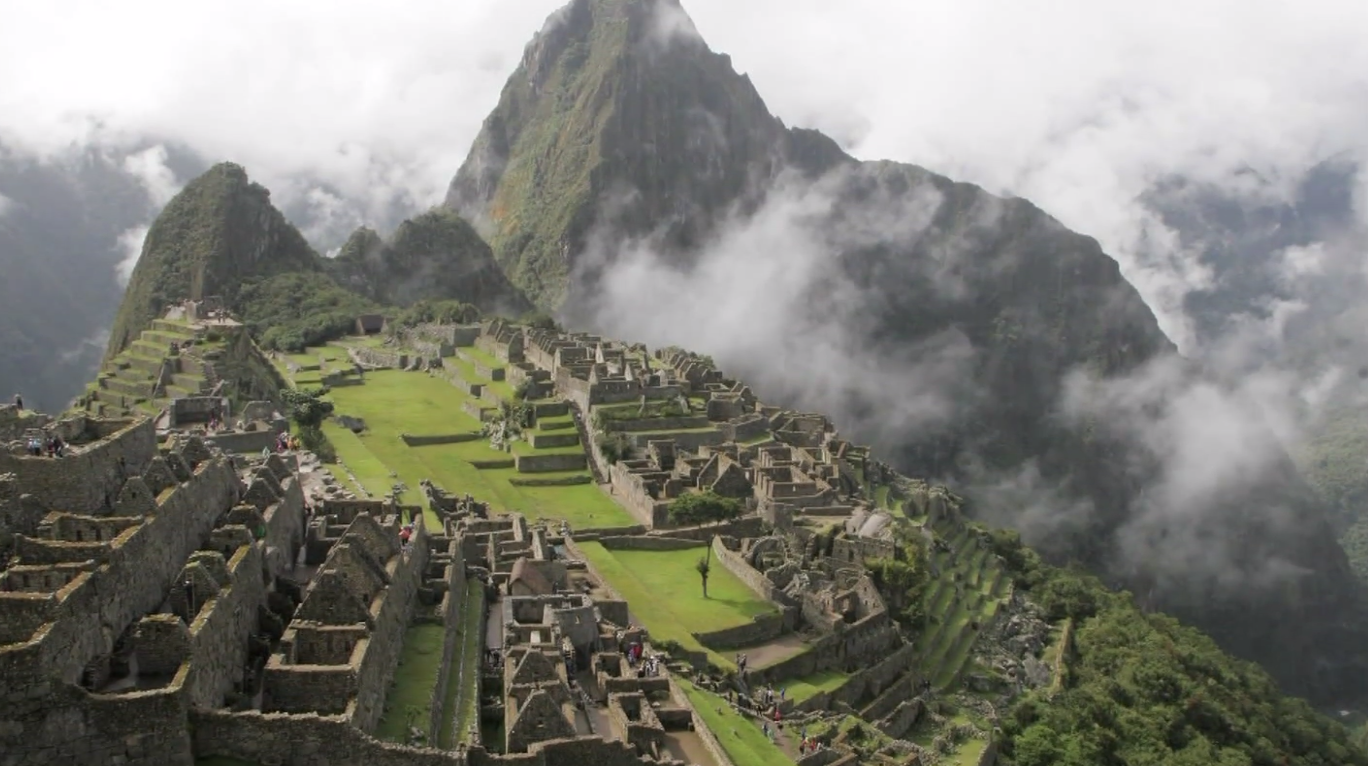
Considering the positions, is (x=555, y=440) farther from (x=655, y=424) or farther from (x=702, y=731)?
(x=702, y=731)

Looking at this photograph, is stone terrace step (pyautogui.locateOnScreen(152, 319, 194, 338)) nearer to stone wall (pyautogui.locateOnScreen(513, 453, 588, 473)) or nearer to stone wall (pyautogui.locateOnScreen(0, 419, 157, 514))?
stone wall (pyautogui.locateOnScreen(513, 453, 588, 473))

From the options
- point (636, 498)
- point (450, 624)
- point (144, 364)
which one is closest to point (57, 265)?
point (144, 364)

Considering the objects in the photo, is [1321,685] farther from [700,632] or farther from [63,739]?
[63,739]

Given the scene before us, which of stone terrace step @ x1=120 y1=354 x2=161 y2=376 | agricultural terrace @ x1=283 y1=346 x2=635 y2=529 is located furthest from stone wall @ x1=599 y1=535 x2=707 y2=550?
stone terrace step @ x1=120 y1=354 x2=161 y2=376

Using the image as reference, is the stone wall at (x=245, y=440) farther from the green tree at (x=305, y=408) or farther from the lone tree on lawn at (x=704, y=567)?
the lone tree on lawn at (x=704, y=567)

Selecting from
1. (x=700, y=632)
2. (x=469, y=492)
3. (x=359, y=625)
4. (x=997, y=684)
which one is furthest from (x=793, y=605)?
(x=359, y=625)
